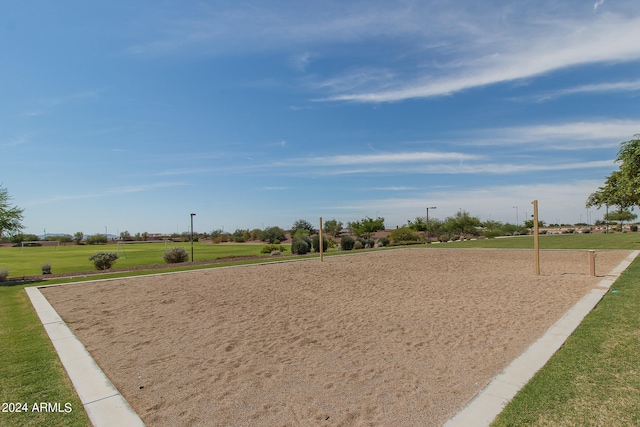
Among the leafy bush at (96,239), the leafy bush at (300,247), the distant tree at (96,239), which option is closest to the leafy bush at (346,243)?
the leafy bush at (300,247)

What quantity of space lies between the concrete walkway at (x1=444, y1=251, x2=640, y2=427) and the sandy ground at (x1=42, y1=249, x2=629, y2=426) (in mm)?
166

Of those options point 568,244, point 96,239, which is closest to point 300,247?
point 568,244

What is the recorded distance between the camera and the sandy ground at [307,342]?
11.5ft

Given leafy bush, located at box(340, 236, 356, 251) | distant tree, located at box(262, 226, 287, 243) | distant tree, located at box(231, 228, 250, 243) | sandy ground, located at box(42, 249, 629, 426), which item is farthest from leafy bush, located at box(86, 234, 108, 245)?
sandy ground, located at box(42, 249, 629, 426)

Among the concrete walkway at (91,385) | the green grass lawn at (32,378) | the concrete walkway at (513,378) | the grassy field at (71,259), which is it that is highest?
the green grass lawn at (32,378)

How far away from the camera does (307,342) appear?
18.0ft

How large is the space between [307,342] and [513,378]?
2816mm

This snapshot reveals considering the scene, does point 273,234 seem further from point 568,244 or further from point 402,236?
point 568,244

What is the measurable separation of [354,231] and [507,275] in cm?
4148

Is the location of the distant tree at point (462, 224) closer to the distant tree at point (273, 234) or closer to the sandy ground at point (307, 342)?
the distant tree at point (273, 234)

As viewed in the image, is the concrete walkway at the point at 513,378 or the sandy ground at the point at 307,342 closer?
the concrete walkway at the point at 513,378

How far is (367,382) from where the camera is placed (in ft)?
13.3

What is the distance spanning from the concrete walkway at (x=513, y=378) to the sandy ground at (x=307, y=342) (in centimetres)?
17

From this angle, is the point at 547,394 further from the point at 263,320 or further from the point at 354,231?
the point at 354,231
